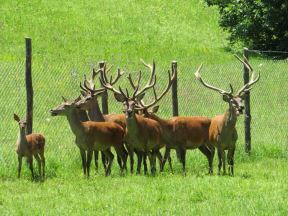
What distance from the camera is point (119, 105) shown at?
2216 cm

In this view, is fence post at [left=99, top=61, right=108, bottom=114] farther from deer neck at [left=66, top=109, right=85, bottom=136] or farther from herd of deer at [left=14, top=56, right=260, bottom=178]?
deer neck at [left=66, top=109, right=85, bottom=136]

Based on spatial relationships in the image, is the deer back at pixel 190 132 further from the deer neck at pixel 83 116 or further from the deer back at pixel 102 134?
the deer neck at pixel 83 116

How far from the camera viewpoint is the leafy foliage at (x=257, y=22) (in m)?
32.5

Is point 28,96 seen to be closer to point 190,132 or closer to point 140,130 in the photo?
point 140,130

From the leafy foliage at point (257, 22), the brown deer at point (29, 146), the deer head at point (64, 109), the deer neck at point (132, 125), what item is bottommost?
the brown deer at point (29, 146)

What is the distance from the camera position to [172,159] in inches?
635

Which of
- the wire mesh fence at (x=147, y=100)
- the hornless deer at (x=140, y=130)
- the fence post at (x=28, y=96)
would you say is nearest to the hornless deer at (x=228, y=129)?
the hornless deer at (x=140, y=130)

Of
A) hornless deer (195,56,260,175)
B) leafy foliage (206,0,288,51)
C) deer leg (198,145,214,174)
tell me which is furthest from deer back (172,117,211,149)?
leafy foliage (206,0,288,51)

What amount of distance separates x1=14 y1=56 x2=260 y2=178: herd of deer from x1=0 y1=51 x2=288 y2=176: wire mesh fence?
0.79 metres

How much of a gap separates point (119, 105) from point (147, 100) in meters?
1.91

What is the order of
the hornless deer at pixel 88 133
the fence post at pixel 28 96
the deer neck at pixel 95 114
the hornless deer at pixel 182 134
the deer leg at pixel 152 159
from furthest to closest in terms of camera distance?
the deer neck at pixel 95 114
the hornless deer at pixel 182 134
the fence post at pixel 28 96
the deer leg at pixel 152 159
the hornless deer at pixel 88 133

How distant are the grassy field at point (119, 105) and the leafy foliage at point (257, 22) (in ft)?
4.62

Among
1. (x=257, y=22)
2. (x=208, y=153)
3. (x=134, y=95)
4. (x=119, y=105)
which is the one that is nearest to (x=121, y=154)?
(x=134, y=95)

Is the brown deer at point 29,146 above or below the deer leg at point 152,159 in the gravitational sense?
above
